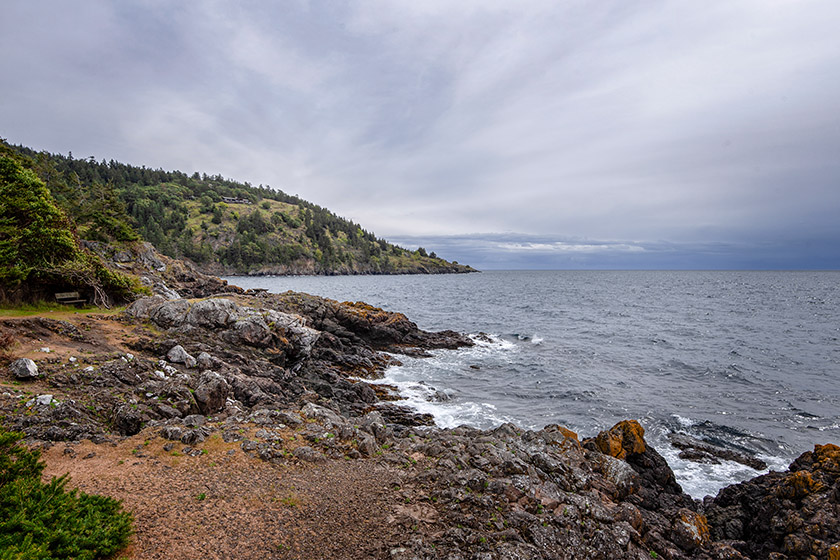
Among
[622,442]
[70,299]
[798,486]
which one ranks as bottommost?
[622,442]

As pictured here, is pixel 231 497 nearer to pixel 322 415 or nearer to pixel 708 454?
pixel 322 415

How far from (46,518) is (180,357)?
43.4ft

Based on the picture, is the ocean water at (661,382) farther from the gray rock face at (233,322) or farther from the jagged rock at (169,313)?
the jagged rock at (169,313)

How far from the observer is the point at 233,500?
962 centimetres

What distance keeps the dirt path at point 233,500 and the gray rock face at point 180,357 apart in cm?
720

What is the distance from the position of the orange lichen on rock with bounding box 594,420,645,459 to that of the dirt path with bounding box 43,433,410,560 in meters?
9.15

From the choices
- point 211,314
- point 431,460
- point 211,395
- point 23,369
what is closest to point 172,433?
point 211,395

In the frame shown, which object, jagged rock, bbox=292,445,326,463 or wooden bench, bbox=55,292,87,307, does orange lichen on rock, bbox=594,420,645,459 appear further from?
wooden bench, bbox=55,292,87,307

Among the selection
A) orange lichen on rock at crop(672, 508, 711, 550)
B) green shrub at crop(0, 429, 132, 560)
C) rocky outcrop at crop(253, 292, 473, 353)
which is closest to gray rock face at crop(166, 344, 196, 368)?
green shrub at crop(0, 429, 132, 560)

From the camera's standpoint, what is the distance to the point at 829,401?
25.2m

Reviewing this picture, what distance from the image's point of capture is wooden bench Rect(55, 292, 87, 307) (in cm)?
2308

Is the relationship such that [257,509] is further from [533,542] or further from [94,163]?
[94,163]

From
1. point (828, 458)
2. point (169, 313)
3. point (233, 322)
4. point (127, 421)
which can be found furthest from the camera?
point (233, 322)

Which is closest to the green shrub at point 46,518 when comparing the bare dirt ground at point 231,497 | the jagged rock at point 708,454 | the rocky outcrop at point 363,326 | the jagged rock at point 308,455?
the bare dirt ground at point 231,497
